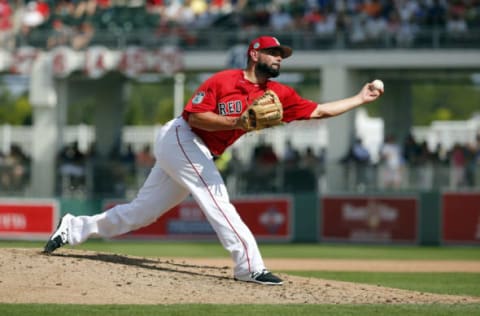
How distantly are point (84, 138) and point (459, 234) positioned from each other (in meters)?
27.6

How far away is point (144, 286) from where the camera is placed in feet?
29.5

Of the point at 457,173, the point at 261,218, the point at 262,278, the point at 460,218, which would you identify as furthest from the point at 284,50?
the point at 261,218

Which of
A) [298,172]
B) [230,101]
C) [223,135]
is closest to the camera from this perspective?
[230,101]

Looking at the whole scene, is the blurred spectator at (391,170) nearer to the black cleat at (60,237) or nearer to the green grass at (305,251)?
the green grass at (305,251)

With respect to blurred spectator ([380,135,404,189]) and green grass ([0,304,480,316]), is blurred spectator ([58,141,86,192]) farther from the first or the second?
green grass ([0,304,480,316])

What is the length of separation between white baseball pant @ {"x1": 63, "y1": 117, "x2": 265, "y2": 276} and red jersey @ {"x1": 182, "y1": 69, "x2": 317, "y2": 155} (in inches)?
6.9

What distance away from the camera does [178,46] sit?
26.8m

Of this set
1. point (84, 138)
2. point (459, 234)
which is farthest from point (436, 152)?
point (84, 138)

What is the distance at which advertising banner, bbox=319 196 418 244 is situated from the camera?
22.4m

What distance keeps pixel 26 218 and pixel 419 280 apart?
44.9 feet

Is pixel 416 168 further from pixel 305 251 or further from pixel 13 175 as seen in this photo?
pixel 13 175

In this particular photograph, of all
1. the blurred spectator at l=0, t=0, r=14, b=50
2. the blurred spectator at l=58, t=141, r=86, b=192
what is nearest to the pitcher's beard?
the blurred spectator at l=58, t=141, r=86, b=192

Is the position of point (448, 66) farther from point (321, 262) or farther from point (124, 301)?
point (124, 301)

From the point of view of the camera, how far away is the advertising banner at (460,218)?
2156 cm
